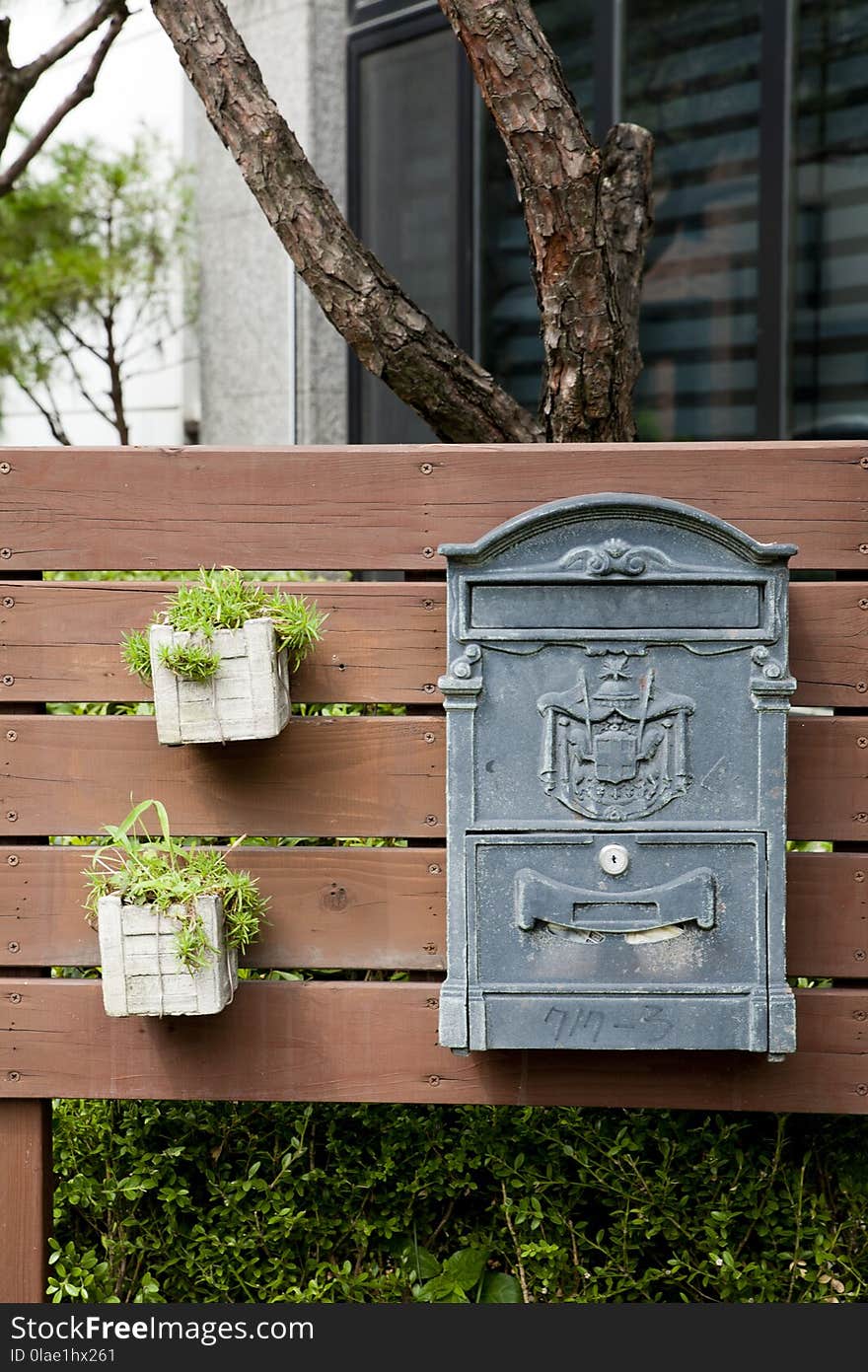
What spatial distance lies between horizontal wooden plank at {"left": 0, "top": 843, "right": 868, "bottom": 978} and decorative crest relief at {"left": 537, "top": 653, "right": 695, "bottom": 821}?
335 mm

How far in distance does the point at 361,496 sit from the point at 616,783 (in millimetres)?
735

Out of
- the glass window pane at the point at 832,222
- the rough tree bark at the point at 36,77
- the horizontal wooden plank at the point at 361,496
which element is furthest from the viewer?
the glass window pane at the point at 832,222

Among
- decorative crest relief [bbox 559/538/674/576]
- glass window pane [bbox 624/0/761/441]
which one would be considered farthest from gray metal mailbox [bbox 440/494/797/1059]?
glass window pane [bbox 624/0/761/441]

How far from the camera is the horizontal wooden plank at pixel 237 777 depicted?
8.54ft

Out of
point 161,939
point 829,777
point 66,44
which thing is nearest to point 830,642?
point 829,777

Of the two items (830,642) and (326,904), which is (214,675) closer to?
(326,904)

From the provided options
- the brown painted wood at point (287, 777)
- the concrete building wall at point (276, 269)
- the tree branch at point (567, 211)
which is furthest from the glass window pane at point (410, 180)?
the brown painted wood at point (287, 777)

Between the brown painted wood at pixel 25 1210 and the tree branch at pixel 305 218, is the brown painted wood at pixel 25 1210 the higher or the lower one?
the lower one

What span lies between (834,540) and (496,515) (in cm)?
64

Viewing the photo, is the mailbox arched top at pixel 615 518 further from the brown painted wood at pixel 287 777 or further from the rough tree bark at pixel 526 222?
the rough tree bark at pixel 526 222

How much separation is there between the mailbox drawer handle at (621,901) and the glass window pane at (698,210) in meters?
3.04

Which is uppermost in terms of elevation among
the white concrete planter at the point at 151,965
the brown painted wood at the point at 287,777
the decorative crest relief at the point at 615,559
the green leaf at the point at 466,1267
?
the decorative crest relief at the point at 615,559

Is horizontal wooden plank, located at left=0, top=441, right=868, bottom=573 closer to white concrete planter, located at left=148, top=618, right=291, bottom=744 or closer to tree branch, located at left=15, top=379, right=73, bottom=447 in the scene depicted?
white concrete planter, located at left=148, top=618, right=291, bottom=744

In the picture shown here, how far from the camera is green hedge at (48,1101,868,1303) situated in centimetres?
287
